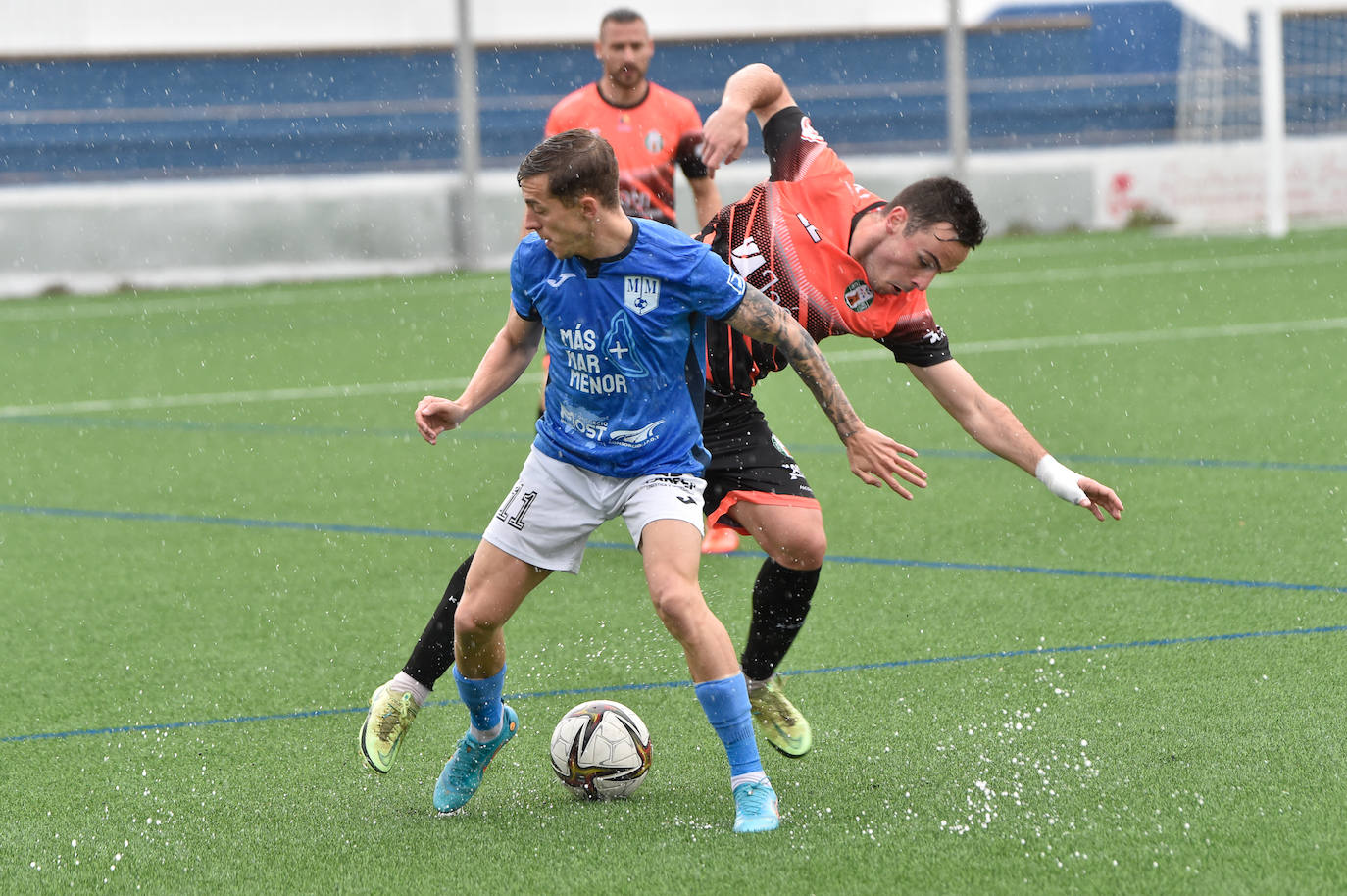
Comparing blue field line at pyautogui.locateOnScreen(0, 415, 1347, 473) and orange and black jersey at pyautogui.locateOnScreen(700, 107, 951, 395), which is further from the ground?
orange and black jersey at pyautogui.locateOnScreen(700, 107, 951, 395)

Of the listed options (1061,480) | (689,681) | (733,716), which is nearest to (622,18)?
(689,681)

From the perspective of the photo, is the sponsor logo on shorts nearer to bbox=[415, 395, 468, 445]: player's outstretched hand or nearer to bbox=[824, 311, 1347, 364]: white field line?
bbox=[415, 395, 468, 445]: player's outstretched hand

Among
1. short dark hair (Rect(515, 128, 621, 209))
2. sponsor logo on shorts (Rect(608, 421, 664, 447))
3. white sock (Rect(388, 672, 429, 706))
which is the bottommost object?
white sock (Rect(388, 672, 429, 706))

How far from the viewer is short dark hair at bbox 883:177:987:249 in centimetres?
415

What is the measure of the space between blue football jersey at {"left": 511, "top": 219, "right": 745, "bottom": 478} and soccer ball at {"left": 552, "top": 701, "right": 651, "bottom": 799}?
0.67 meters

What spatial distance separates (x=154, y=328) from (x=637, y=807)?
13416 mm

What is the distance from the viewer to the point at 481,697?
400cm

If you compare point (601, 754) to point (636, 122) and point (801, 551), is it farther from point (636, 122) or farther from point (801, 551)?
point (636, 122)

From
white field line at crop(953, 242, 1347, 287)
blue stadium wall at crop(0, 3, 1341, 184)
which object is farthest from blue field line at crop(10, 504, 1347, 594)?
blue stadium wall at crop(0, 3, 1341, 184)

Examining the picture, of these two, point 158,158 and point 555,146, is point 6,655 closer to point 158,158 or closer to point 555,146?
point 555,146

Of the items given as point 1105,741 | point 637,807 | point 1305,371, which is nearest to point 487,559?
point 637,807

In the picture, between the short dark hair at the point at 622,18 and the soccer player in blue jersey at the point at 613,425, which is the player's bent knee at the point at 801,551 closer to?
the soccer player in blue jersey at the point at 613,425

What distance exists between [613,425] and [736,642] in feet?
5.59

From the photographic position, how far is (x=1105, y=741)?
4.18 m
